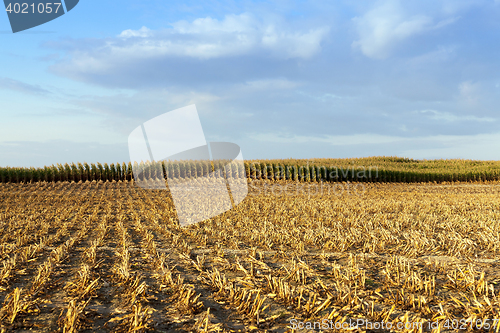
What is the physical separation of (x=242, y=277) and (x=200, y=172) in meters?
23.8

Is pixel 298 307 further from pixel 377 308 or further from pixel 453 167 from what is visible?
pixel 453 167

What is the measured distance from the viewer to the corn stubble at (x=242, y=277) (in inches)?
154

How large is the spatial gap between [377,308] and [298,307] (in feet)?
3.59

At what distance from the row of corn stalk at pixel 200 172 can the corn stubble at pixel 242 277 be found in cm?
1773

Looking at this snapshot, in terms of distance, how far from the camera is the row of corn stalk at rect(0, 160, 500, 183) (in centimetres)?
2664

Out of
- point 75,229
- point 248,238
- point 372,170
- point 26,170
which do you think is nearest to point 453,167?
point 372,170

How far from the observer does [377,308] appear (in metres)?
4.23

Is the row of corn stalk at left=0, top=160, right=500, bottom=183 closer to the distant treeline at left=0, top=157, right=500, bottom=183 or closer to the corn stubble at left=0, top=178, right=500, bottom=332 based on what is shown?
the distant treeline at left=0, top=157, right=500, bottom=183

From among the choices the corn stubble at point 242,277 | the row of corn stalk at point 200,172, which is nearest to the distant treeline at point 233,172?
the row of corn stalk at point 200,172

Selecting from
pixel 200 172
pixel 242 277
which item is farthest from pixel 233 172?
pixel 242 277

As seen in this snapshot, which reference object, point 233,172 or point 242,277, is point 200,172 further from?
point 242,277

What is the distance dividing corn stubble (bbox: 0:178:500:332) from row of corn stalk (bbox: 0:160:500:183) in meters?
17.7

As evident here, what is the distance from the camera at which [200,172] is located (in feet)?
94.1

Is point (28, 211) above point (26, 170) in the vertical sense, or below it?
below
